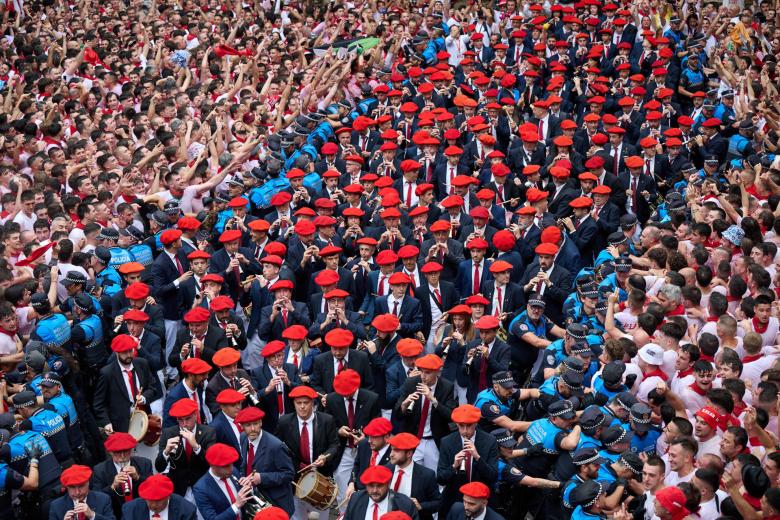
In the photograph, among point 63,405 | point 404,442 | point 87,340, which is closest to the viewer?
point 404,442

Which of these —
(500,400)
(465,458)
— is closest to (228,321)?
(500,400)

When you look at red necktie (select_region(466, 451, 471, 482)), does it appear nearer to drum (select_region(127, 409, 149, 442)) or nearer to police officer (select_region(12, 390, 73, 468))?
drum (select_region(127, 409, 149, 442))

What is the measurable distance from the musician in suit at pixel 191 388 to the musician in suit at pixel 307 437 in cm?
99

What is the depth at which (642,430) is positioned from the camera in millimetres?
8984

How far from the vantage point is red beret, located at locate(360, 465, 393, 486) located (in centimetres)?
828

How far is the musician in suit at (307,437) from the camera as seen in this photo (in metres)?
9.73

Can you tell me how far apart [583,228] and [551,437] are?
5156 millimetres

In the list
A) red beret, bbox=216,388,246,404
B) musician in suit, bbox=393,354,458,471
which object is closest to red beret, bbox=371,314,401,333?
musician in suit, bbox=393,354,458,471

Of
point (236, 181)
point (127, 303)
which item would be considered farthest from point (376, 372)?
point (236, 181)

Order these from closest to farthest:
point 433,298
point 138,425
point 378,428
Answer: point 378,428 → point 138,425 → point 433,298

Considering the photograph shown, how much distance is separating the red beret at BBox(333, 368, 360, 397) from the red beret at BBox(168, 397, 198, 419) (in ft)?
4.66

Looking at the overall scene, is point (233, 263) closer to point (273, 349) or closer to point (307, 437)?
point (273, 349)

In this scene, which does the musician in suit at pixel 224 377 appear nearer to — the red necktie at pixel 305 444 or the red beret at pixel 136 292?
the red necktie at pixel 305 444

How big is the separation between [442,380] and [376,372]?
115cm
